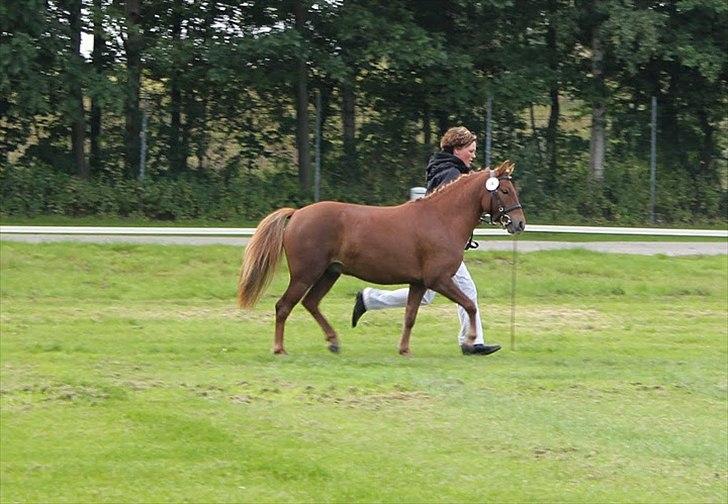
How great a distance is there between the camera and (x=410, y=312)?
13266mm

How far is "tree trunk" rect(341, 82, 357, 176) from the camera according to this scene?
99.7 ft

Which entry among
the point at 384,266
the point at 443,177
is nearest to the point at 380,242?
the point at 384,266

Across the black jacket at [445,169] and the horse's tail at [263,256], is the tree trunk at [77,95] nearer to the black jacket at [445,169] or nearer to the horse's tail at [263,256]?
the black jacket at [445,169]

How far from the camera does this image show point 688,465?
9.09 meters

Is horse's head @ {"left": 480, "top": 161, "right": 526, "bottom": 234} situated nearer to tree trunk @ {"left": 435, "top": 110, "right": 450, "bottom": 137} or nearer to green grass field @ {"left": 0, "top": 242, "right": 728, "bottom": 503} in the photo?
green grass field @ {"left": 0, "top": 242, "right": 728, "bottom": 503}

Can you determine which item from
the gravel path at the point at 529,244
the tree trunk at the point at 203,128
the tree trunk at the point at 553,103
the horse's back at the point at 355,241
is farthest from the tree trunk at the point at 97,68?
the horse's back at the point at 355,241

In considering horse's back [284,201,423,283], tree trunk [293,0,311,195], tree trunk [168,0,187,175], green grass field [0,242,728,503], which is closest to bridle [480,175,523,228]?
horse's back [284,201,423,283]

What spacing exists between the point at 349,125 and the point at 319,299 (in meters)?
17.5

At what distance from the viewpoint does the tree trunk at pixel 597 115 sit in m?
30.9

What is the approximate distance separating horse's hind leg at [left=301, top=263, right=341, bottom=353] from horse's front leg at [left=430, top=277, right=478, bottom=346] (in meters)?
0.99

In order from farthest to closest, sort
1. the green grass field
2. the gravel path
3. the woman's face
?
the gravel path < the woman's face < the green grass field

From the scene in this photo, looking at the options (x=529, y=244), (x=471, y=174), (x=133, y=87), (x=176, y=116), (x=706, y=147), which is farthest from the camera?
(x=706, y=147)

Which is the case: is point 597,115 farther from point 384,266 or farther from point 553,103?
point 384,266

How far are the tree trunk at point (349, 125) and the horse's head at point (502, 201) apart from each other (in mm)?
17305
